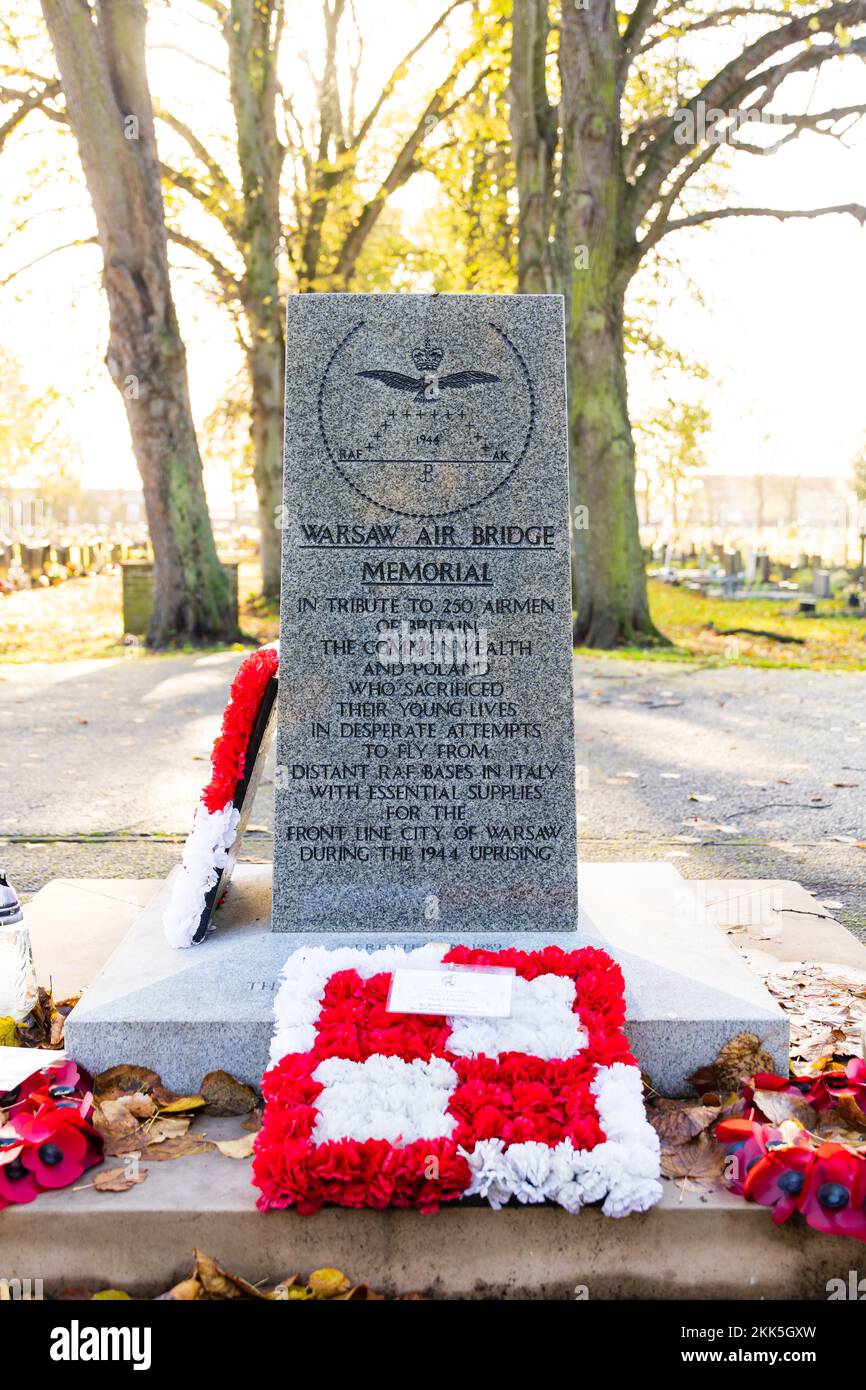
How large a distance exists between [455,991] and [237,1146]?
656mm

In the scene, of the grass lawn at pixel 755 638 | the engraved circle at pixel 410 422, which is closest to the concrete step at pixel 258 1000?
the engraved circle at pixel 410 422

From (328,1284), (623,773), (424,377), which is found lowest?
(328,1284)

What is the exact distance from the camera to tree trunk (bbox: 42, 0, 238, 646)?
12.6 meters

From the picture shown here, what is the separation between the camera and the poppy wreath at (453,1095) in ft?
8.71

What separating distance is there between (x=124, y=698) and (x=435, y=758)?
7257 millimetres

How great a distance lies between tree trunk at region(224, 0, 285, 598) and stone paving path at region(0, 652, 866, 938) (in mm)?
9707

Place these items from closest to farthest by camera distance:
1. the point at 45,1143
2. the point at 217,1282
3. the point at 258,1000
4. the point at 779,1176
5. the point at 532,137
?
the point at 217,1282, the point at 779,1176, the point at 45,1143, the point at 258,1000, the point at 532,137

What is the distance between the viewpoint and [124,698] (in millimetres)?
10539

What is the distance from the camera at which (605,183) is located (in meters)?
13.9

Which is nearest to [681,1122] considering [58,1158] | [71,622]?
[58,1158]

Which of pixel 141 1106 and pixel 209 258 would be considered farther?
pixel 209 258

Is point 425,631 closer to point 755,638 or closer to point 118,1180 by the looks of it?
point 118,1180
